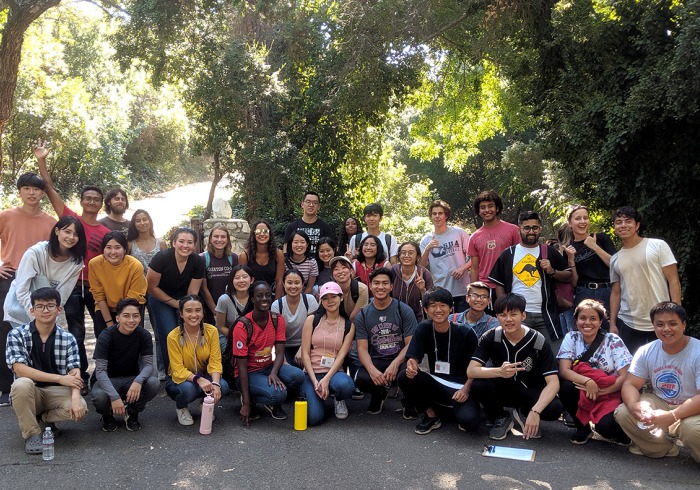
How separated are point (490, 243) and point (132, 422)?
11.6 feet

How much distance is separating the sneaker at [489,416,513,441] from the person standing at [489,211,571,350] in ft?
2.97

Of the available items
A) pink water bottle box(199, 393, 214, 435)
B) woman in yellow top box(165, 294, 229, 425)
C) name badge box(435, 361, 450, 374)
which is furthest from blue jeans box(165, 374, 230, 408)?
name badge box(435, 361, 450, 374)

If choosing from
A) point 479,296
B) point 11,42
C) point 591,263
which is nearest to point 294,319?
point 479,296

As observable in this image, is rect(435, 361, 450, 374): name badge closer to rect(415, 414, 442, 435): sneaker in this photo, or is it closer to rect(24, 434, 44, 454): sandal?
rect(415, 414, 442, 435): sneaker

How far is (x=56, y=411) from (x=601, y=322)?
4.12m

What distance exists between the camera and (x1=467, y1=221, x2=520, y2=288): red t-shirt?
19.1 feet

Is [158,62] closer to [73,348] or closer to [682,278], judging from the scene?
[73,348]

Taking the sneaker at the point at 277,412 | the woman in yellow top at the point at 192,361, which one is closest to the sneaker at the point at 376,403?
the sneaker at the point at 277,412

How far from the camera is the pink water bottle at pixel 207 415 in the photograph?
4.68 metres

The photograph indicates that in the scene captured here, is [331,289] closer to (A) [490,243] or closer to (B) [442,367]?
(B) [442,367]

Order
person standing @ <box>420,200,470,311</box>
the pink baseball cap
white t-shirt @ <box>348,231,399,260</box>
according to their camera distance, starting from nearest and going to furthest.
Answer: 1. the pink baseball cap
2. person standing @ <box>420,200,470,311</box>
3. white t-shirt @ <box>348,231,399,260</box>

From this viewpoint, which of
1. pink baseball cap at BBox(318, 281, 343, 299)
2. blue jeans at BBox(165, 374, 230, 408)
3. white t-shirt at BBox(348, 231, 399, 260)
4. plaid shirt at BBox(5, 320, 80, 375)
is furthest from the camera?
white t-shirt at BBox(348, 231, 399, 260)

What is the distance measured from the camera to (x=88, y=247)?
5.68 meters

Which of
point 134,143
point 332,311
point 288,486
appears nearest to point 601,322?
point 332,311
